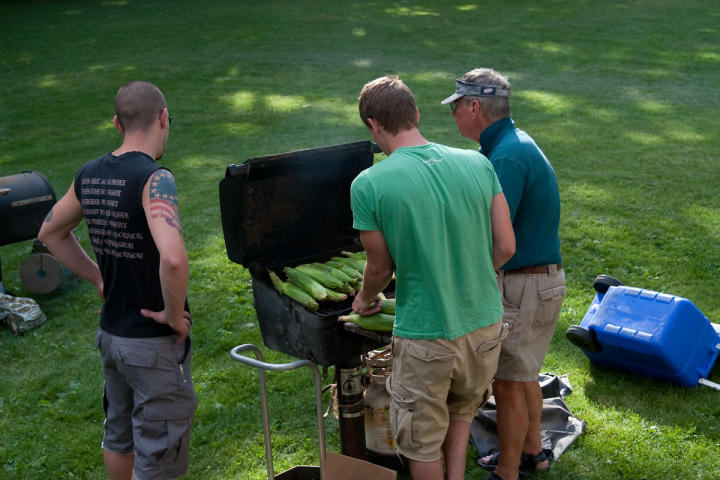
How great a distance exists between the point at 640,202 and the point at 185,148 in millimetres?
7062

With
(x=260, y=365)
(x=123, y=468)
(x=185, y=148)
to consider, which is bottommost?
(x=185, y=148)

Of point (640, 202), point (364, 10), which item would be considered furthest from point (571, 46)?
point (640, 202)

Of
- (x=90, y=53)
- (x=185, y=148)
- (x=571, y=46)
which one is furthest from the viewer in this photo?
(x=90, y=53)

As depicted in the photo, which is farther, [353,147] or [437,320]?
[353,147]

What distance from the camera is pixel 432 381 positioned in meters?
3.13

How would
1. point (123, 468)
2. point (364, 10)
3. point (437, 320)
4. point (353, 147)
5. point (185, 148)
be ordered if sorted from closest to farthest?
point (437, 320) < point (123, 468) < point (353, 147) < point (185, 148) < point (364, 10)

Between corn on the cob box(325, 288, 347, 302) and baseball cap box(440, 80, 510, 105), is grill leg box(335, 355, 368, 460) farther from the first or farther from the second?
baseball cap box(440, 80, 510, 105)

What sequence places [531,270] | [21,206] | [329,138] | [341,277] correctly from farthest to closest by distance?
[329,138], [21,206], [341,277], [531,270]

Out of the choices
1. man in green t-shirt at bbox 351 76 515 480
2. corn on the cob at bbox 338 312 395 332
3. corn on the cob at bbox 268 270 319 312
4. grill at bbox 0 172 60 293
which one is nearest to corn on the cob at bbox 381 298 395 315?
corn on the cob at bbox 338 312 395 332

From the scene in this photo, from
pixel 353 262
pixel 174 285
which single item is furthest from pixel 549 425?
pixel 174 285

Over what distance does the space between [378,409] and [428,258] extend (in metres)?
1.49

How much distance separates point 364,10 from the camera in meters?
21.9

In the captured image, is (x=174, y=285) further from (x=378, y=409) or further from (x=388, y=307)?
(x=378, y=409)

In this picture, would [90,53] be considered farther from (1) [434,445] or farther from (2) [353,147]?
(1) [434,445]
